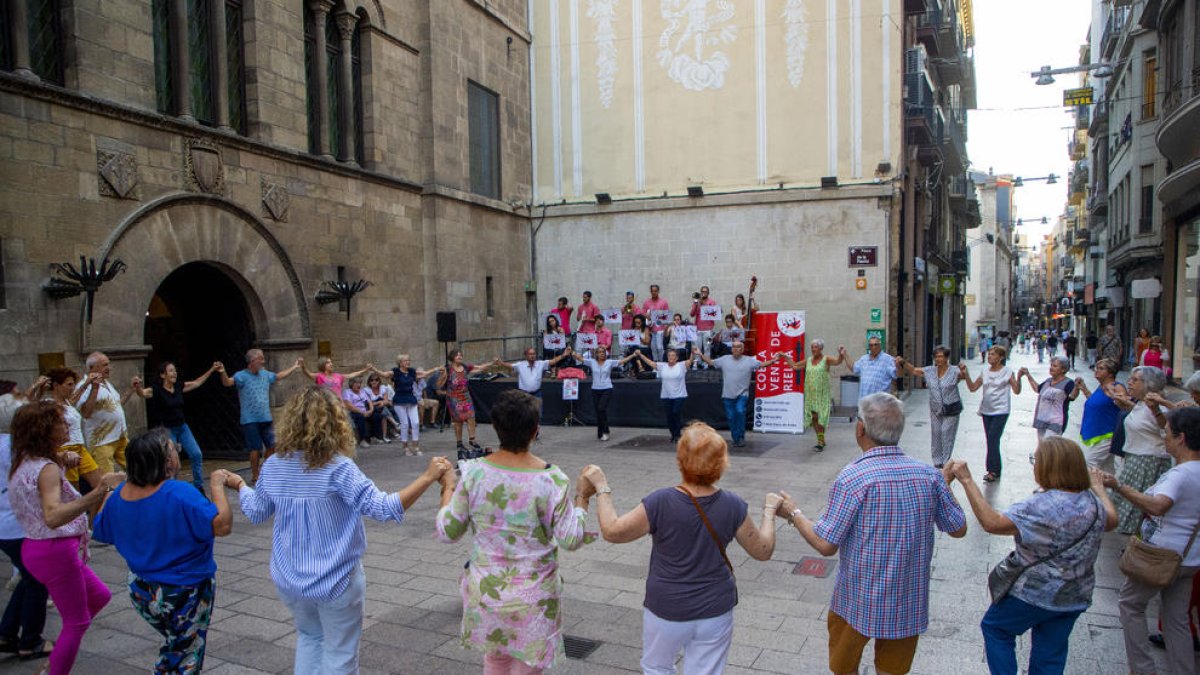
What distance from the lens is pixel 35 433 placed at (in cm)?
422

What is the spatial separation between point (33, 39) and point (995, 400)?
1248 centimetres

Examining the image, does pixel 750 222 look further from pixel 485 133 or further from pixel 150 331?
pixel 150 331

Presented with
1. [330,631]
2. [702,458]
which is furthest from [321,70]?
[702,458]

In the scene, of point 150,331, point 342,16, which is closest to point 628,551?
point 150,331

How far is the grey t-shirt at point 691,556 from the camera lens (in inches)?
126

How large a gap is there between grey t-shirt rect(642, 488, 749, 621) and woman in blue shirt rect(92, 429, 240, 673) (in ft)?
→ 6.38

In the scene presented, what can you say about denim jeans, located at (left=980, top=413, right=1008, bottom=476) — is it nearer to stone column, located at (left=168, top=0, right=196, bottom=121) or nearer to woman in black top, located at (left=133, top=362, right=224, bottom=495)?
woman in black top, located at (left=133, top=362, right=224, bottom=495)

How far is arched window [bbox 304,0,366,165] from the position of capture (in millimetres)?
14188

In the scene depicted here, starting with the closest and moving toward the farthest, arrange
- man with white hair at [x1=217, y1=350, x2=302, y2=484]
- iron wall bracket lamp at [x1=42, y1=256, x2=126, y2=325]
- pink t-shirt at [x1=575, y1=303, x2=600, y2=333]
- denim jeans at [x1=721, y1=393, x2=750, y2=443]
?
iron wall bracket lamp at [x1=42, y1=256, x2=126, y2=325] < man with white hair at [x1=217, y1=350, x2=302, y2=484] < denim jeans at [x1=721, y1=393, x2=750, y2=443] < pink t-shirt at [x1=575, y1=303, x2=600, y2=333]

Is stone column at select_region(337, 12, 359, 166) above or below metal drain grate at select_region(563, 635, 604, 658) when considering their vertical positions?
above

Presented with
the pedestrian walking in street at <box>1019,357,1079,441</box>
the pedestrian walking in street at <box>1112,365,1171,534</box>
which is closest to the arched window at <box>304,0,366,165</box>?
the pedestrian walking in street at <box>1019,357,1079,441</box>

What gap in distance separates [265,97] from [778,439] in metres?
10.3

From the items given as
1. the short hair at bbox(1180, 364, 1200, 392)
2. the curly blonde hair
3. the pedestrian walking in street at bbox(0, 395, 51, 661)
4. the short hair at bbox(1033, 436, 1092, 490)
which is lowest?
the pedestrian walking in street at bbox(0, 395, 51, 661)

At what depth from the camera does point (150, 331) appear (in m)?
13.9
